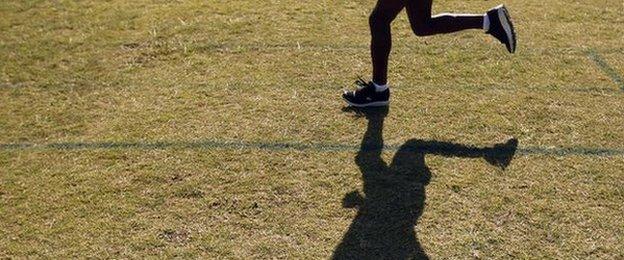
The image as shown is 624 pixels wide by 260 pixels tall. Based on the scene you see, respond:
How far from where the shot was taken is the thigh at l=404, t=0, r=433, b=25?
4668mm

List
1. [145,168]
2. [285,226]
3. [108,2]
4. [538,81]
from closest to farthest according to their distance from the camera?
[285,226] → [145,168] → [538,81] → [108,2]

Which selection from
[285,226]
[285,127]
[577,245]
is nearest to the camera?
[577,245]

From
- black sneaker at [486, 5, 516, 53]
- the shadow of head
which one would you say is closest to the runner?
black sneaker at [486, 5, 516, 53]

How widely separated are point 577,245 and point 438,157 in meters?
1.15

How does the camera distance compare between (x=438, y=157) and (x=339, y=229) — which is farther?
(x=438, y=157)

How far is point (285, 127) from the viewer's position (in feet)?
15.8

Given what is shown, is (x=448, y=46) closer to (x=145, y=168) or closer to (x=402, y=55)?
(x=402, y=55)

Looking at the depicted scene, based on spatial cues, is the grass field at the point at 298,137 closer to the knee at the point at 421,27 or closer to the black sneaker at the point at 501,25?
the black sneaker at the point at 501,25

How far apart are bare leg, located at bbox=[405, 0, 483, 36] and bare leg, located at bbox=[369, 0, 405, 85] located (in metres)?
0.14

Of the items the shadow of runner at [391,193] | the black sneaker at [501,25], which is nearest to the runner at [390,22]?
the black sneaker at [501,25]

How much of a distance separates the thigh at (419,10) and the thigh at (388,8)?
3.5 inches

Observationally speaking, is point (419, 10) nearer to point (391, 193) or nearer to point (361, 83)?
point (361, 83)

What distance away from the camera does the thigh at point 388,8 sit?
15.0 ft

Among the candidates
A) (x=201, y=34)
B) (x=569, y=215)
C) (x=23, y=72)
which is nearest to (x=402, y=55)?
(x=201, y=34)
